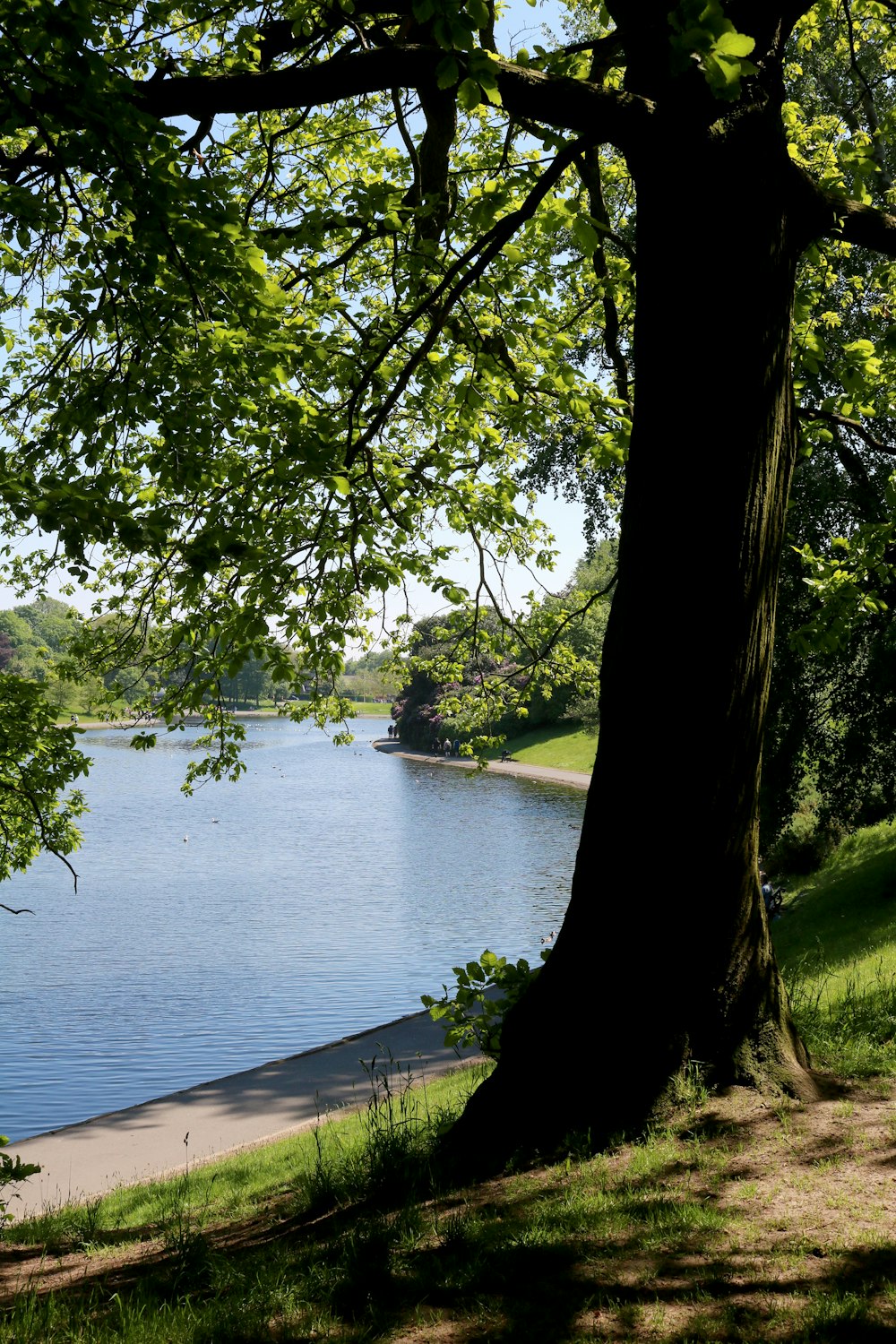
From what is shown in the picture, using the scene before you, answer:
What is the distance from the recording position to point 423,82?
5098 millimetres

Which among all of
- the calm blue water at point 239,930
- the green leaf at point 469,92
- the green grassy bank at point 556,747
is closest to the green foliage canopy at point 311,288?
the green leaf at point 469,92

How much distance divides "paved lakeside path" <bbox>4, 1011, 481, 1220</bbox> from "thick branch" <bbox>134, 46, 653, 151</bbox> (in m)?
7.39

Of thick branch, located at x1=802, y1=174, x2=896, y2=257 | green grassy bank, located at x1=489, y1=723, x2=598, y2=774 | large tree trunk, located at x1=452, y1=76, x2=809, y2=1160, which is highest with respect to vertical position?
thick branch, located at x1=802, y1=174, x2=896, y2=257

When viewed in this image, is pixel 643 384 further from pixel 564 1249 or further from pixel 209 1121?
pixel 209 1121

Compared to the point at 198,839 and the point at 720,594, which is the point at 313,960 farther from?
the point at 198,839

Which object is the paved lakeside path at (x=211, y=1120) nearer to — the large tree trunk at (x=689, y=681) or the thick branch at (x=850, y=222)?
the large tree trunk at (x=689, y=681)

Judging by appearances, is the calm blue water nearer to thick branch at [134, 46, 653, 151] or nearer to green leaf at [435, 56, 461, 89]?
thick branch at [134, 46, 653, 151]

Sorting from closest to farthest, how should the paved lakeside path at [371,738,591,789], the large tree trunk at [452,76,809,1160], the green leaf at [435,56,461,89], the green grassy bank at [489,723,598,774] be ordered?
the green leaf at [435,56,461,89] → the large tree trunk at [452,76,809,1160] → the paved lakeside path at [371,738,591,789] → the green grassy bank at [489,723,598,774]

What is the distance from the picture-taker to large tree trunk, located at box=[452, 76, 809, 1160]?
191 inches

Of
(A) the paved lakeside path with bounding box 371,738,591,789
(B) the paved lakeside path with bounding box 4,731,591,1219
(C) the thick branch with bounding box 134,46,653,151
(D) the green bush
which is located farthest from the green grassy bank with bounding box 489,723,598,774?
(C) the thick branch with bounding box 134,46,653,151

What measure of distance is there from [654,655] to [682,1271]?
246 centimetres

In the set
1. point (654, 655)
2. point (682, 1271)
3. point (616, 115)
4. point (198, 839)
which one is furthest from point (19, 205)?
point (198, 839)

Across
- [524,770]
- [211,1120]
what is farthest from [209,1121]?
[524,770]

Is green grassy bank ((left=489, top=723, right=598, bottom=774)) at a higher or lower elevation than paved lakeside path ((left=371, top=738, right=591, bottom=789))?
higher
